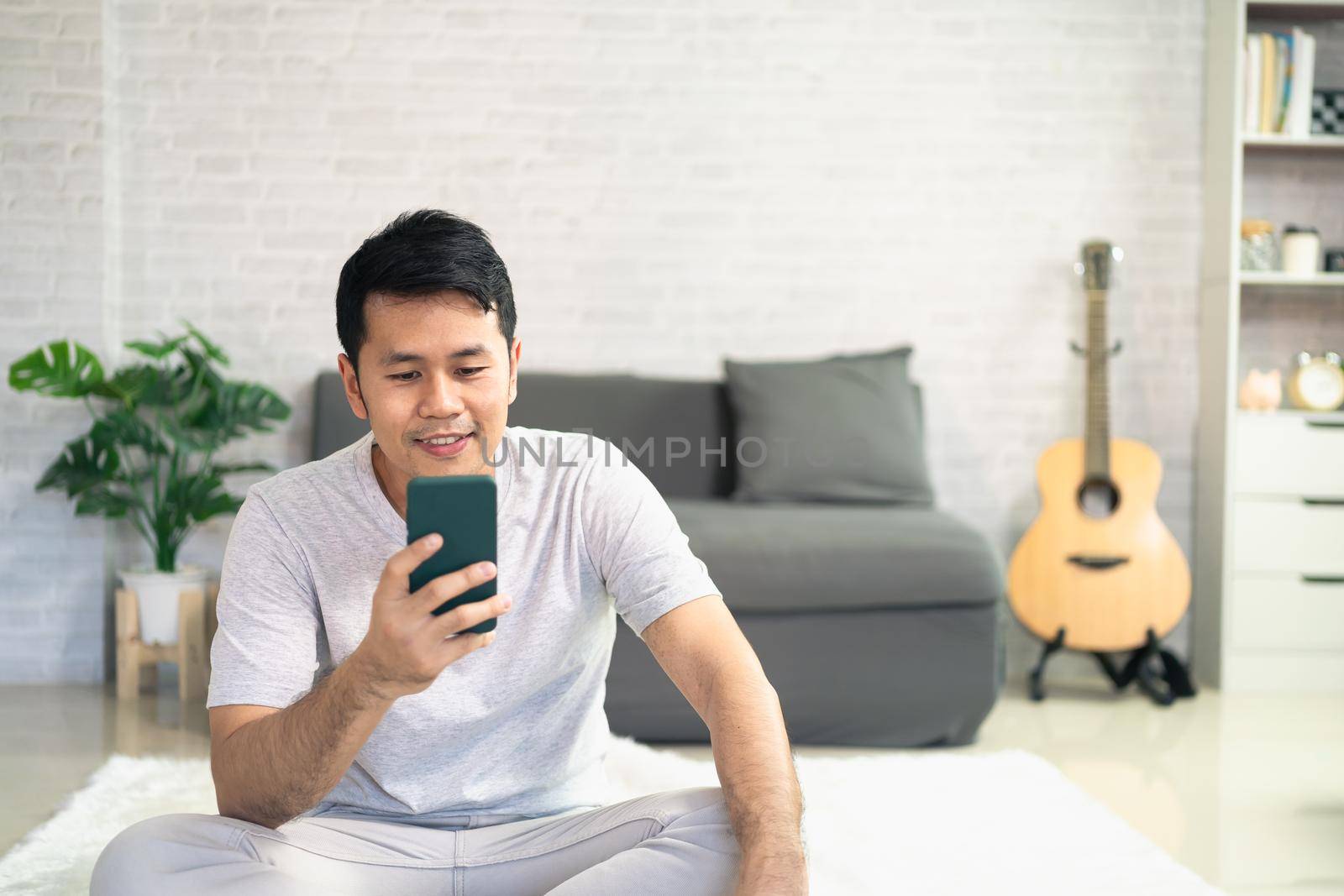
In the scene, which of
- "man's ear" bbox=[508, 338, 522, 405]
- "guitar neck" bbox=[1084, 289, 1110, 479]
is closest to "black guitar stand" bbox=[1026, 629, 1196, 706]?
"guitar neck" bbox=[1084, 289, 1110, 479]

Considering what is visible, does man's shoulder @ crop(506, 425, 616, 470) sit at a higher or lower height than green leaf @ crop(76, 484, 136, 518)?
higher

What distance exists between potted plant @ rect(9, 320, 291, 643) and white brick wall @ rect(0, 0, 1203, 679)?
0.33 meters

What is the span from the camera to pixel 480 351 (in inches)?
50.4

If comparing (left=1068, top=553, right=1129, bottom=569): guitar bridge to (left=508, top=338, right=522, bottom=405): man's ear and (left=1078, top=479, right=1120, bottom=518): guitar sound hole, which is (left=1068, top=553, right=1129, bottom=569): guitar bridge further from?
(left=508, top=338, right=522, bottom=405): man's ear

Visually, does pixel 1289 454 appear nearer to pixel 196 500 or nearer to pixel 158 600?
pixel 196 500

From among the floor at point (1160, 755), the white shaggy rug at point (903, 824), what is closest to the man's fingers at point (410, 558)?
the white shaggy rug at point (903, 824)

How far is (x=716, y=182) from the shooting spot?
11.7 feet

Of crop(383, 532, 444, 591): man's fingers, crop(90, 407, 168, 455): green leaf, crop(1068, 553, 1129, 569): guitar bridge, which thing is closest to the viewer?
crop(383, 532, 444, 591): man's fingers

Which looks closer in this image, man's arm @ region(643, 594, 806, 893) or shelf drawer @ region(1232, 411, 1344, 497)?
man's arm @ region(643, 594, 806, 893)

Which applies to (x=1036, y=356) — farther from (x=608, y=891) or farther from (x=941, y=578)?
(x=608, y=891)

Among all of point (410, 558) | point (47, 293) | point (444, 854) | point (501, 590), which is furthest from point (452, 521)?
point (47, 293)

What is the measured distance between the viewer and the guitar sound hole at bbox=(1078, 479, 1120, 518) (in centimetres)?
332

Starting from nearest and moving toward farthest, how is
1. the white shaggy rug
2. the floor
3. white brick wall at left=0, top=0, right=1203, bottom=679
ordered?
the white shaggy rug → the floor → white brick wall at left=0, top=0, right=1203, bottom=679

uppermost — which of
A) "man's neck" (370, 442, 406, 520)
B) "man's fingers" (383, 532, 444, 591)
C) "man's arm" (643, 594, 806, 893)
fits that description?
"man's neck" (370, 442, 406, 520)
